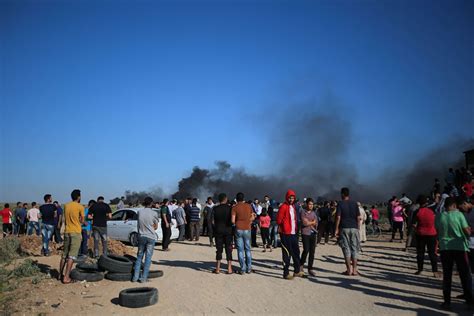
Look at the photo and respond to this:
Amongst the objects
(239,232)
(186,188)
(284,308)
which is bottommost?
(284,308)

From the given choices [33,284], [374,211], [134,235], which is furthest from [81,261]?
[374,211]

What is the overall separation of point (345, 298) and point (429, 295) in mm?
1713

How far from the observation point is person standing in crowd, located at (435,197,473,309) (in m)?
6.30

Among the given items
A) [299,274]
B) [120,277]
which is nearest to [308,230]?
[299,274]

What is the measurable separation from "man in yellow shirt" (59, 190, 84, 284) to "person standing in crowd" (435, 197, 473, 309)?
7.50m

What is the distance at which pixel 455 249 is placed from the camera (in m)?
6.34

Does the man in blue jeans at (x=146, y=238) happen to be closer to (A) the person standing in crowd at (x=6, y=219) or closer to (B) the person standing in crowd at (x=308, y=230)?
(B) the person standing in crowd at (x=308, y=230)

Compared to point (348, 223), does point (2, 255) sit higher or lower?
lower

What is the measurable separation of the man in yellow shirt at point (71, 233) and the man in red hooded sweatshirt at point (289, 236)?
4.81 metres

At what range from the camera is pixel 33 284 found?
8.52m

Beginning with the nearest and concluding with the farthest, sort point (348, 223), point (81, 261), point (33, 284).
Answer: point (33, 284) → point (348, 223) → point (81, 261)

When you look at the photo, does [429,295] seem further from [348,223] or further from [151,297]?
[151,297]

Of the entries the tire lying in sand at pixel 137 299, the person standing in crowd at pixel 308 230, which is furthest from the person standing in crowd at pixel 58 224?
the person standing in crowd at pixel 308 230

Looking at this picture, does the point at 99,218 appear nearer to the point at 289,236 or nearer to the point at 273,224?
the point at 289,236
